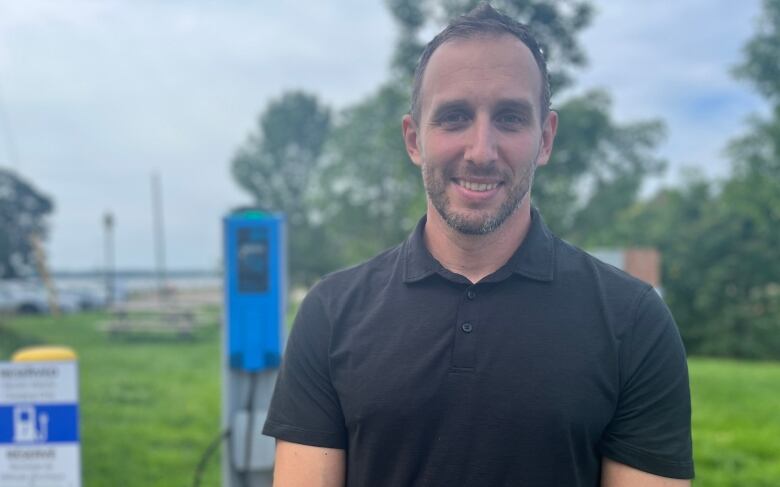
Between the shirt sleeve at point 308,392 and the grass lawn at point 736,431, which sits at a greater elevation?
the shirt sleeve at point 308,392

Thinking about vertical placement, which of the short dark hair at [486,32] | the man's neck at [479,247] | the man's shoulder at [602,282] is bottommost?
the man's shoulder at [602,282]

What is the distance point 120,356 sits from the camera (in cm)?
1194

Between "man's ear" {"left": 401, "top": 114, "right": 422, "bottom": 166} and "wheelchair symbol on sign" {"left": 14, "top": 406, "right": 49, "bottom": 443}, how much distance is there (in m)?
2.71

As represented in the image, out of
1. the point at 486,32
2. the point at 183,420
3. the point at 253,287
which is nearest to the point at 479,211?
the point at 486,32

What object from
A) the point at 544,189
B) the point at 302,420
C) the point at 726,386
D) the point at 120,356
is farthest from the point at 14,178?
the point at 302,420

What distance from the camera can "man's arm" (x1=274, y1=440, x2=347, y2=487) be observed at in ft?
5.27

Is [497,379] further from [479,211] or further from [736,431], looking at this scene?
[736,431]

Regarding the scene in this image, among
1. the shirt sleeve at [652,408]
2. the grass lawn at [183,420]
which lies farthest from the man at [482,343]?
the grass lawn at [183,420]

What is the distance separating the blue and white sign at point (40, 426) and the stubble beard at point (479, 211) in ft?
8.73

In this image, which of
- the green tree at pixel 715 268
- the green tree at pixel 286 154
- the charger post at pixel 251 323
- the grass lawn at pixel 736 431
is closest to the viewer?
the charger post at pixel 251 323

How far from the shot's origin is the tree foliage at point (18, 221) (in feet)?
84.5

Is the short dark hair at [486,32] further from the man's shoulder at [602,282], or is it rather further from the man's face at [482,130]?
the man's shoulder at [602,282]

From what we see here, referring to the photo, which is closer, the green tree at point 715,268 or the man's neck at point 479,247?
the man's neck at point 479,247

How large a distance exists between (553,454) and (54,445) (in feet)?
9.66
